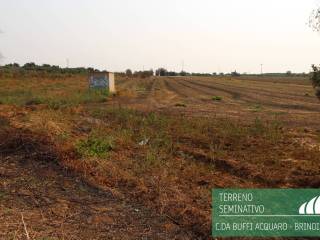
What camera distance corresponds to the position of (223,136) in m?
13.1

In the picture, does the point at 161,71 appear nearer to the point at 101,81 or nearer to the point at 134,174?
the point at 101,81

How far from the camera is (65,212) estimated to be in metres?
6.36

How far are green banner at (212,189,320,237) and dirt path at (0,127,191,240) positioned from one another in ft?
2.29

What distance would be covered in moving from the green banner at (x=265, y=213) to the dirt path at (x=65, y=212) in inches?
27.5

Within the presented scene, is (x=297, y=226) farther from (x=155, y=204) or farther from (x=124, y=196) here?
(x=124, y=196)

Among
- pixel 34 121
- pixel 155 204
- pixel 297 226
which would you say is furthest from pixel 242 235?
pixel 34 121

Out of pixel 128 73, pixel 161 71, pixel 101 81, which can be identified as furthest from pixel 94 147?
pixel 161 71

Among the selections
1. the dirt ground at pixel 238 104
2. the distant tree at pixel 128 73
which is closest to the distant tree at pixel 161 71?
the distant tree at pixel 128 73

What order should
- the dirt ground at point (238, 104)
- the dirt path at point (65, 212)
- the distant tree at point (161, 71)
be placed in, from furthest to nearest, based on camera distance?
the distant tree at point (161, 71) < the dirt ground at point (238, 104) < the dirt path at point (65, 212)

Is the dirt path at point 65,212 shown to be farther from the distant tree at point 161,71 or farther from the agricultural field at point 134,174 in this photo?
the distant tree at point 161,71

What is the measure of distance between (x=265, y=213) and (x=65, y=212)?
9.00 ft

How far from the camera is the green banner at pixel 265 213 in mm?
5961

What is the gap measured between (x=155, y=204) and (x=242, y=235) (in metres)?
1.43

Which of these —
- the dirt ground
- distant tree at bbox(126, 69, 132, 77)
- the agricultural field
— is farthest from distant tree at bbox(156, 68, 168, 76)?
the agricultural field
